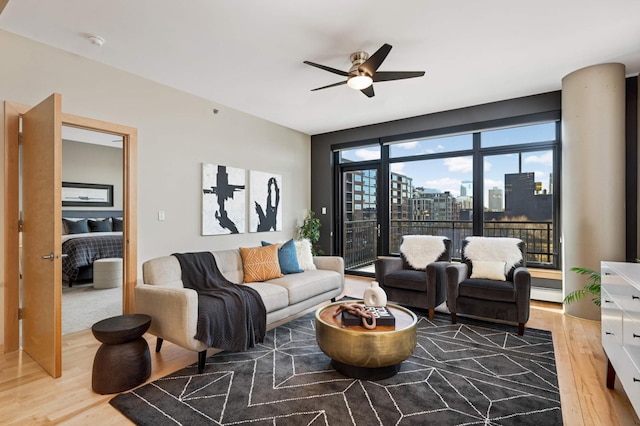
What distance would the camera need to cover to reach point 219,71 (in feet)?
11.7

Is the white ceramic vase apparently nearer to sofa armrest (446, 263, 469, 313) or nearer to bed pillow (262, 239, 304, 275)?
sofa armrest (446, 263, 469, 313)

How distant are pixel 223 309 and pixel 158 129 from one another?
2.43 metres

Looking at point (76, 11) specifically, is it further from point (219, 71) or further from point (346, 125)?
point (346, 125)

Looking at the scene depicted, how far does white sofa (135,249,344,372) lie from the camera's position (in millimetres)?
2439

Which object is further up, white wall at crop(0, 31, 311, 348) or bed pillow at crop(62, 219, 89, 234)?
white wall at crop(0, 31, 311, 348)

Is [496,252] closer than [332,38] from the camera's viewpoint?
No

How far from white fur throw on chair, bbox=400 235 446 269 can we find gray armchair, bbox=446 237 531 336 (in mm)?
316

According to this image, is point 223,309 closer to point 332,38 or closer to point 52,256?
point 52,256

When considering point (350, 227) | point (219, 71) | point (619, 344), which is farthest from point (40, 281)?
point (350, 227)

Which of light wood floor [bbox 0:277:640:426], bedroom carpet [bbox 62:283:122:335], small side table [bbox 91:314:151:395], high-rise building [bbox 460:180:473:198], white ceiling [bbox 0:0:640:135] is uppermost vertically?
white ceiling [bbox 0:0:640:135]

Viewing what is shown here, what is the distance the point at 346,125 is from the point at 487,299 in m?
3.71

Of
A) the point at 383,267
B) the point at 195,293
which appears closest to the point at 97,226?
the point at 195,293

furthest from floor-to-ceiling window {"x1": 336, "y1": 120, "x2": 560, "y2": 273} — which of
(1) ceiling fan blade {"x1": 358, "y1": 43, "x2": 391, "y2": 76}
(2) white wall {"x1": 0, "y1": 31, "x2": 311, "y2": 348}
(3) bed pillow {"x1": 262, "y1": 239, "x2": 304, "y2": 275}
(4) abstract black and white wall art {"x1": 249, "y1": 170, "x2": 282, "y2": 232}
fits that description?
(1) ceiling fan blade {"x1": 358, "y1": 43, "x2": 391, "y2": 76}

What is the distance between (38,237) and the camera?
8.44 feet
